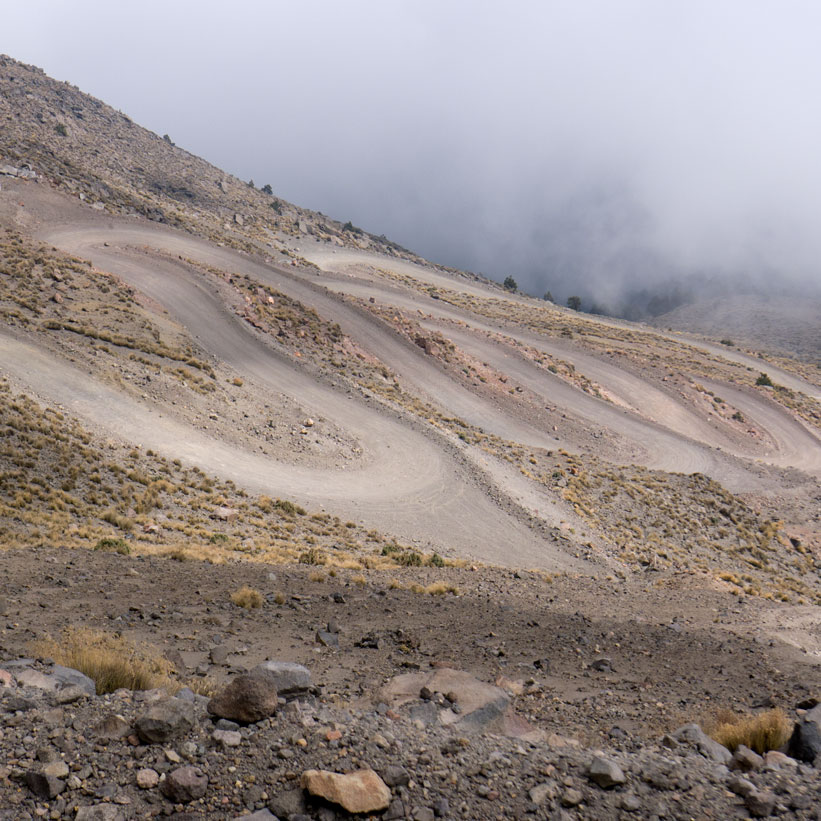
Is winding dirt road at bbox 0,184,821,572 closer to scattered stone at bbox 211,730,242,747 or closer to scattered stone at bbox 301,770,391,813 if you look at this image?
scattered stone at bbox 211,730,242,747

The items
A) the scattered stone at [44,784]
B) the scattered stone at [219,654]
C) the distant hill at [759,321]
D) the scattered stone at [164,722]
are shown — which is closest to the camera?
the scattered stone at [44,784]

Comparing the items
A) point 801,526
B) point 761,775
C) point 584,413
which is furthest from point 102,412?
point 801,526

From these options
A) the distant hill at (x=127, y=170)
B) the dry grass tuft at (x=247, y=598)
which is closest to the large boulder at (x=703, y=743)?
the dry grass tuft at (x=247, y=598)

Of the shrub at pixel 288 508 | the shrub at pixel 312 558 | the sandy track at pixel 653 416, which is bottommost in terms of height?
the shrub at pixel 288 508

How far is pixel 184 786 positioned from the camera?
14.7 ft

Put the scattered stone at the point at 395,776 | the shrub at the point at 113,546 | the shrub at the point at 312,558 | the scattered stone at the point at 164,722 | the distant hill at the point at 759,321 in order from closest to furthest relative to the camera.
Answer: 1. the scattered stone at the point at 395,776
2. the scattered stone at the point at 164,722
3. the shrub at the point at 113,546
4. the shrub at the point at 312,558
5. the distant hill at the point at 759,321

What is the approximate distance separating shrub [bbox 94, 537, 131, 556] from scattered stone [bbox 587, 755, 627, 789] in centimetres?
989

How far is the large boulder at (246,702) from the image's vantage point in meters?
5.31

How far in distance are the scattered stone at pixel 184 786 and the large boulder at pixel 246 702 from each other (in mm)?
717

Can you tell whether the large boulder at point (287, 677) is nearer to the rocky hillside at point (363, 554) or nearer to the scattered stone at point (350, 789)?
the rocky hillside at point (363, 554)

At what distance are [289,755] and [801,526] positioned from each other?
A: 30.0m

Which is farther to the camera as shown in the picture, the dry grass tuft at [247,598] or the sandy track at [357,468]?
the sandy track at [357,468]

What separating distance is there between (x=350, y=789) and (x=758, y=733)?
439 cm

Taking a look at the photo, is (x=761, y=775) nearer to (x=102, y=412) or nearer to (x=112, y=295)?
(x=102, y=412)
